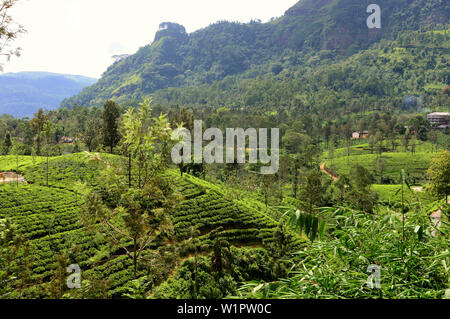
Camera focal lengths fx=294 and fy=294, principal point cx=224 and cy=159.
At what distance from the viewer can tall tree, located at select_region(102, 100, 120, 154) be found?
3769 cm

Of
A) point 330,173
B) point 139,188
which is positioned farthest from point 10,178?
point 330,173

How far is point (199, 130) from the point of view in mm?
54406

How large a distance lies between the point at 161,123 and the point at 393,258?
186 inches

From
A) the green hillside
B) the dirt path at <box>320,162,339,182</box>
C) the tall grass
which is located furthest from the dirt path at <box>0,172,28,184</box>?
the dirt path at <box>320,162,339,182</box>

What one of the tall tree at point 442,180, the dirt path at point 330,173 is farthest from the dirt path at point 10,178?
the dirt path at point 330,173

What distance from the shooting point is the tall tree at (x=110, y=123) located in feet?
124

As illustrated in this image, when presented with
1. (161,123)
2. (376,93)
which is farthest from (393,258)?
(376,93)

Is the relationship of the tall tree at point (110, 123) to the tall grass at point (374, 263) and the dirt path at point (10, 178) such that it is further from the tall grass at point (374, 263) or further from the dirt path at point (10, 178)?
the tall grass at point (374, 263)

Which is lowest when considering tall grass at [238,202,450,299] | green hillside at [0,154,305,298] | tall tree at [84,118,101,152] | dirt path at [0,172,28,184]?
green hillside at [0,154,305,298]

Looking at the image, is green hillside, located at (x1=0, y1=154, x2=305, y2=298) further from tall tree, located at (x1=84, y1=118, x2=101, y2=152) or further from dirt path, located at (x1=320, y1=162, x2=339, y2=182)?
dirt path, located at (x1=320, y1=162, x2=339, y2=182)

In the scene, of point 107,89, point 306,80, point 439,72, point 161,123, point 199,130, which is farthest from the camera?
point 107,89

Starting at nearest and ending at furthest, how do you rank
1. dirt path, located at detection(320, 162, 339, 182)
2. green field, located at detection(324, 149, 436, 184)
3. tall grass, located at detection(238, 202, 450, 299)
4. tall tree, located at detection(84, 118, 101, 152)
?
1. tall grass, located at detection(238, 202, 450, 299)
2. tall tree, located at detection(84, 118, 101, 152)
3. green field, located at detection(324, 149, 436, 184)
4. dirt path, located at detection(320, 162, 339, 182)

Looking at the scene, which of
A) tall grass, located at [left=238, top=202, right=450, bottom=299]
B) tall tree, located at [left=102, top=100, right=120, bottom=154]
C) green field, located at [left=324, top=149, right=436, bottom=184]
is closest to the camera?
tall grass, located at [left=238, top=202, right=450, bottom=299]
